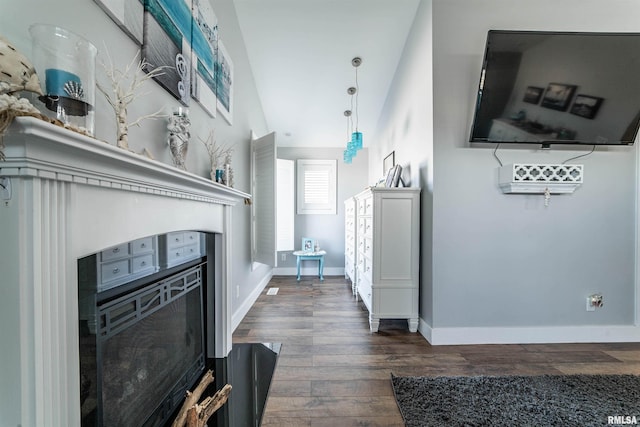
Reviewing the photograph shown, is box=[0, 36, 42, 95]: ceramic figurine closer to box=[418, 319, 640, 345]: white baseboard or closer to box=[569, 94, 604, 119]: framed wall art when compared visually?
box=[418, 319, 640, 345]: white baseboard

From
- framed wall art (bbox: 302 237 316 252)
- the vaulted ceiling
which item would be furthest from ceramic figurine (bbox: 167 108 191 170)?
framed wall art (bbox: 302 237 316 252)

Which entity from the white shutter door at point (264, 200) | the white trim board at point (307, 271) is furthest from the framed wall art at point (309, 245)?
the white shutter door at point (264, 200)

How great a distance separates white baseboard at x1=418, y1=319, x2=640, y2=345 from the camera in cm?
203

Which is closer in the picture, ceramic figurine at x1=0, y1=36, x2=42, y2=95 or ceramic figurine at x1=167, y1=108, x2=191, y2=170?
ceramic figurine at x1=0, y1=36, x2=42, y2=95

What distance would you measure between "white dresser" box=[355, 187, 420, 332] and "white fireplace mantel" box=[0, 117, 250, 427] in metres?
1.92

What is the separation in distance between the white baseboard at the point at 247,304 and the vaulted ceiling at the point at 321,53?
100 inches

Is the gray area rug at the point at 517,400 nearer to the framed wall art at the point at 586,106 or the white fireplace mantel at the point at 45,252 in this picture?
the white fireplace mantel at the point at 45,252

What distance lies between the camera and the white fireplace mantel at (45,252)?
55 centimetres

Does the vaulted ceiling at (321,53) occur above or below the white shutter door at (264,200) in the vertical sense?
above

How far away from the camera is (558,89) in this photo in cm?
192

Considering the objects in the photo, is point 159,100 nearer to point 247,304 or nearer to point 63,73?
point 63,73

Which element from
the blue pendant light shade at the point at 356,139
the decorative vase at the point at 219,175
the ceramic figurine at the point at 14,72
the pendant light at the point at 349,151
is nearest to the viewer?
the ceramic figurine at the point at 14,72

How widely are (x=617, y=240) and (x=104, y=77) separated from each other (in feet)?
11.8

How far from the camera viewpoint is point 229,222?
1.86 m
